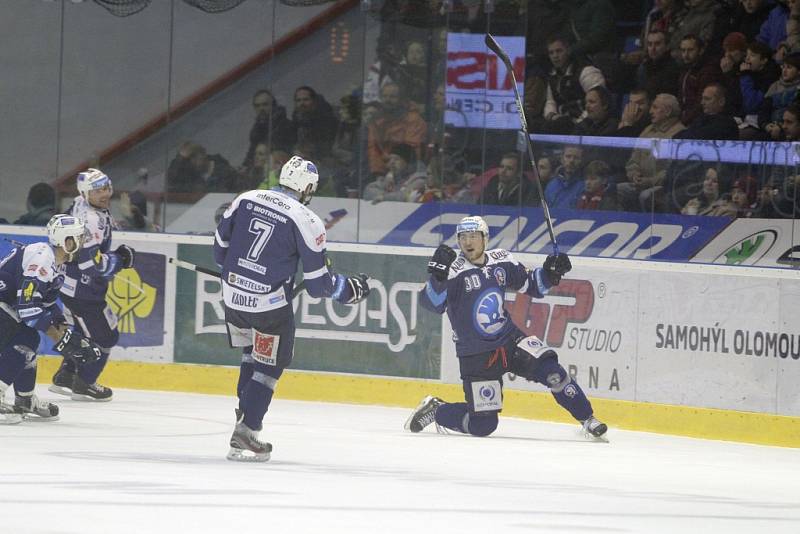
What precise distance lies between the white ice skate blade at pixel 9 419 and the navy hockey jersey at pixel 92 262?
4.91 ft

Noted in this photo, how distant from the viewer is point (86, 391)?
9.05 m

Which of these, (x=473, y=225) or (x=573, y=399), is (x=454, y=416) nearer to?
(x=573, y=399)

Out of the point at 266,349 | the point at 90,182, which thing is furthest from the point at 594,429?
the point at 90,182

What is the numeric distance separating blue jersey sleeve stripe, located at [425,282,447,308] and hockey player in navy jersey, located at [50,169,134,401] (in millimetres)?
2176

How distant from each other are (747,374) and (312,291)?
2909 millimetres

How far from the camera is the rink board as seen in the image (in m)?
8.14

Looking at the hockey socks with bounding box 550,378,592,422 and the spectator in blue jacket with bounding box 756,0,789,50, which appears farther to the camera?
the spectator in blue jacket with bounding box 756,0,789,50

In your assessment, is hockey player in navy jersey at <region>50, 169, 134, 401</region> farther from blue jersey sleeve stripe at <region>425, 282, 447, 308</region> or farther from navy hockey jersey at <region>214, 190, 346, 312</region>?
navy hockey jersey at <region>214, 190, 346, 312</region>

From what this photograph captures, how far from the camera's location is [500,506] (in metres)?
5.12

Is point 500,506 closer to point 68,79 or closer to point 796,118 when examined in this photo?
point 796,118

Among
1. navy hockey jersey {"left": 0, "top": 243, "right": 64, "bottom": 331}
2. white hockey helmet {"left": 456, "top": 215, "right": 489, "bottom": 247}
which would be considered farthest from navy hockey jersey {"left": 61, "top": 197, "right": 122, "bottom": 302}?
white hockey helmet {"left": 456, "top": 215, "right": 489, "bottom": 247}

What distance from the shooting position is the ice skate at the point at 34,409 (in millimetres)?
7738

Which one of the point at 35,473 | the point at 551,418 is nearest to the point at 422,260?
the point at 551,418

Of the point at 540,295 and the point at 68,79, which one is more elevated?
the point at 68,79
